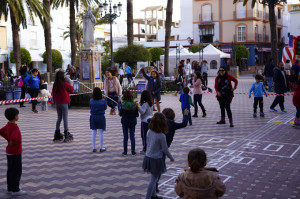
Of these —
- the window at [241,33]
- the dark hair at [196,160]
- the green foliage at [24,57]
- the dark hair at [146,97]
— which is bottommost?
the dark hair at [196,160]

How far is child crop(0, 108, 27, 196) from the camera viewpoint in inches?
200

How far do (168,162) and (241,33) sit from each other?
47318 millimetres

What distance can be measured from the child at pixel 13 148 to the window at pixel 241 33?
49.1 meters

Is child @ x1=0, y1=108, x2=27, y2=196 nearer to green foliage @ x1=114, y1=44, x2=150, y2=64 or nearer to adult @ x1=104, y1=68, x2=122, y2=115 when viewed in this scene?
adult @ x1=104, y1=68, x2=122, y2=115

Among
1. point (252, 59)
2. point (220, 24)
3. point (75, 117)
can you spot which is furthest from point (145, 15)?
point (75, 117)

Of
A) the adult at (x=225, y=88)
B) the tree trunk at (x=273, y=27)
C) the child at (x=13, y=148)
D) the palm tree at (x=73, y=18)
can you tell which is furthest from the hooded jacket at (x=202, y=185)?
the palm tree at (x=73, y=18)

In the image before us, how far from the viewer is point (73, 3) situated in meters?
26.5

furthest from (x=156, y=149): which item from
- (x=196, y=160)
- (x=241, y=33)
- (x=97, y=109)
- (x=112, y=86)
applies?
(x=241, y=33)

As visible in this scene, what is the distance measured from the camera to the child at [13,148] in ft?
16.7

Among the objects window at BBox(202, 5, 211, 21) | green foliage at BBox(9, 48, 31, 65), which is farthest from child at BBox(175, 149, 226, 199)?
window at BBox(202, 5, 211, 21)

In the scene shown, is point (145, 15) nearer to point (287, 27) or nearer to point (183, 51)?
point (287, 27)

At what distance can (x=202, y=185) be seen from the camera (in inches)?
125

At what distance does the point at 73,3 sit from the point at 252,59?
1225 inches

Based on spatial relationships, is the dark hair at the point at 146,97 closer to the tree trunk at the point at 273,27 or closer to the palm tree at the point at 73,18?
the tree trunk at the point at 273,27
